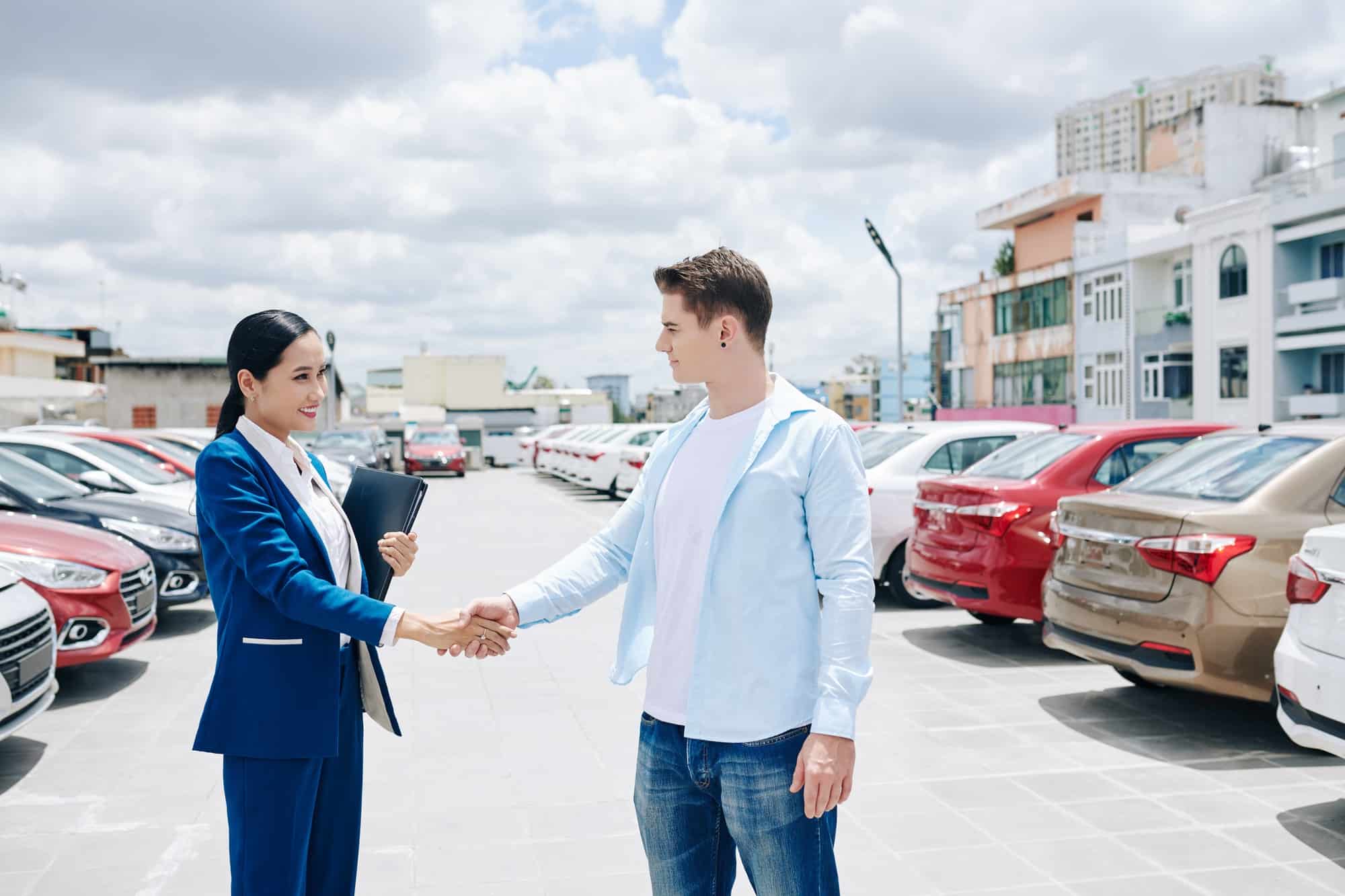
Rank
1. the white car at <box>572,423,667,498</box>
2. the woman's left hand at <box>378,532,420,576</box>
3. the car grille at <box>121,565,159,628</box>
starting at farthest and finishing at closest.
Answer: the white car at <box>572,423,667,498</box> < the car grille at <box>121,565,159,628</box> < the woman's left hand at <box>378,532,420,576</box>

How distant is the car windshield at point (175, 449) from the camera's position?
47.0ft

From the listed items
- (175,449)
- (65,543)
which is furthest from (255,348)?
(175,449)

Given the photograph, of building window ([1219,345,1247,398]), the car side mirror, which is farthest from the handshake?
building window ([1219,345,1247,398])

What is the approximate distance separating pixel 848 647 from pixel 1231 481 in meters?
4.68

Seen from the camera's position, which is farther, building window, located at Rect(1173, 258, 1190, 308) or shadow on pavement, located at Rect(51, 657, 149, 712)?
building window, located at Rect(1173, 258, 1190, 308)

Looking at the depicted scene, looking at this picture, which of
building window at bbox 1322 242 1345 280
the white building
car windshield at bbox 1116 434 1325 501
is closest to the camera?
car windshield at bbox 1116 434 1325 501

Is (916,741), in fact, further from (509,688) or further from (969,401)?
(969,401)

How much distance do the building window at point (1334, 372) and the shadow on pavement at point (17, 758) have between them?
35.0 metres

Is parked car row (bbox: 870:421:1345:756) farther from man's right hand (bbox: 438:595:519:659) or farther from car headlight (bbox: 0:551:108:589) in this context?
car headlight (bbox: 0:551:108:589)

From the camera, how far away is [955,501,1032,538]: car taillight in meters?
7.91

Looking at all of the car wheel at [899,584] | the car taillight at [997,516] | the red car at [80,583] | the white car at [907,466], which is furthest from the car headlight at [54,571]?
the car wheel at [899,584]

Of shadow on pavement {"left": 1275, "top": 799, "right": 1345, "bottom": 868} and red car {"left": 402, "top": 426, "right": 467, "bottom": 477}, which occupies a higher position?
red car {"left": 402, "top": 426, "right": 467, "bottom": 477}

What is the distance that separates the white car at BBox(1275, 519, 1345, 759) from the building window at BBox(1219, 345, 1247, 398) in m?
34.7

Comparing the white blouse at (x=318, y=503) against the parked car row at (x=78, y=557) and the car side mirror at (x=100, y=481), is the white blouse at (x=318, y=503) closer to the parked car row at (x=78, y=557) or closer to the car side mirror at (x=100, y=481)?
the parked car row at (x=78, y=557)
